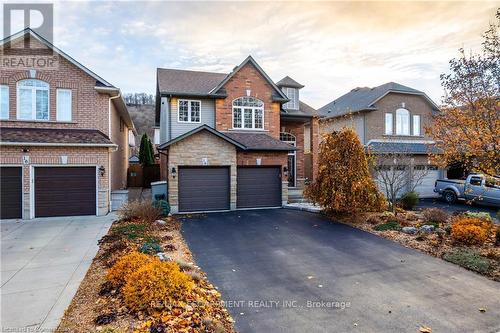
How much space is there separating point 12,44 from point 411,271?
1803 cm

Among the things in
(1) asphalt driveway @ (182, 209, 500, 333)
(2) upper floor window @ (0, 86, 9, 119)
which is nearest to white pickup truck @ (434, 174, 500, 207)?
(1) asphalt driveway @ (182, 209, 500, 333)

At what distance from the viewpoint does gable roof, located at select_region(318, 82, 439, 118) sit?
Answer: 20.9 metres

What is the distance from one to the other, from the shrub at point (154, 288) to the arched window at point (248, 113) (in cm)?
1272

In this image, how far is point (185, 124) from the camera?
16312 millimetres

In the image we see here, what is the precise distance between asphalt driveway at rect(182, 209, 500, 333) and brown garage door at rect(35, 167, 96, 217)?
622 cm

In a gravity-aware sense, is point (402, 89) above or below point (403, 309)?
above

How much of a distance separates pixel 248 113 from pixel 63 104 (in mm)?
Answer: 9567

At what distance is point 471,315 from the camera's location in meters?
4.91

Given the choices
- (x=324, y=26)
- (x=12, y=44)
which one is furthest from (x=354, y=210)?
(x=12, y=44)

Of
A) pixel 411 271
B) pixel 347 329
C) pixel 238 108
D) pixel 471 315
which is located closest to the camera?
pixel 347 329

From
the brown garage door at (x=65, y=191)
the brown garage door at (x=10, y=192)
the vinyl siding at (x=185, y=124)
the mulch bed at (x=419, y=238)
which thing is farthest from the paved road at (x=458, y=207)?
the brown garage door at (x=10, y=192)

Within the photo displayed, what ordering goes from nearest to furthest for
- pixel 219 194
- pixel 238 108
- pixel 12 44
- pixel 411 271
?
pixel 411 271 → pixel 12 44 → pixel 219 194 → pixel 238 108

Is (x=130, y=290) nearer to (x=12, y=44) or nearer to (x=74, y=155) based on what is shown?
(x=74, y=155)

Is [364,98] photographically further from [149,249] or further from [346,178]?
[149,249]
